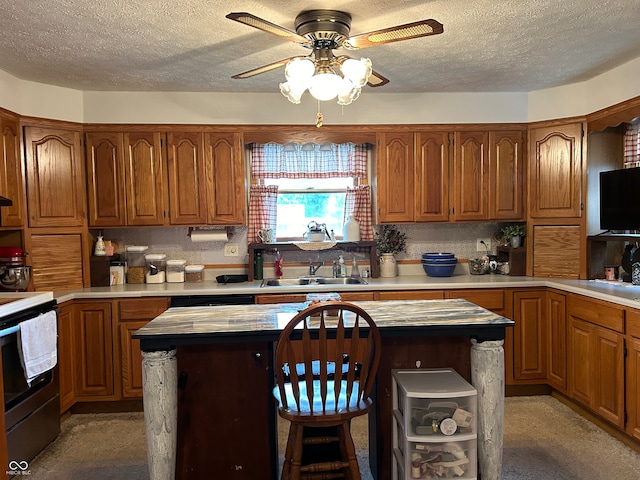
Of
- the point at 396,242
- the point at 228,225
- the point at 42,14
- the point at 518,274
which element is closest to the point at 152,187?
the point at 228,225

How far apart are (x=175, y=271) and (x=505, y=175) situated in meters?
2.91

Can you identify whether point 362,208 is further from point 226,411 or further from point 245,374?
point 226,411

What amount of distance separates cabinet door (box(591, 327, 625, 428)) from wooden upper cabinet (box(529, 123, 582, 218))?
1.09 metres

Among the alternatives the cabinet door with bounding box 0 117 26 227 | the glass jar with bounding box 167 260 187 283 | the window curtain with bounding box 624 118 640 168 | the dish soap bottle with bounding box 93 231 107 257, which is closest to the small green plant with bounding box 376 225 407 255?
the glass jar with bounding box 167 260 187 283

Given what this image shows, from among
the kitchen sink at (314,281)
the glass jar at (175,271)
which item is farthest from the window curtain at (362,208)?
the glass jar at (175,271)

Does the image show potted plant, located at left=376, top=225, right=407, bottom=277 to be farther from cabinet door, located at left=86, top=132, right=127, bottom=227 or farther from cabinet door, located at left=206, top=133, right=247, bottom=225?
cabinet door, located at left=86, top=132, right=127, bottom=227

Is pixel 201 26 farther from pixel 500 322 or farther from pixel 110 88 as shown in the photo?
pixel 500 322

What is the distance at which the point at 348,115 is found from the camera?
3.88 m

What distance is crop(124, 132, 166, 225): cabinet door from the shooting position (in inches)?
147

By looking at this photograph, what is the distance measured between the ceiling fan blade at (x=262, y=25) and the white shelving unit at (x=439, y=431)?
1633mm

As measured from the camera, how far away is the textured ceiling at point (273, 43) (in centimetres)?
231

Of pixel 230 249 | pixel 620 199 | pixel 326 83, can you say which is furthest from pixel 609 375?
pixel 230 249

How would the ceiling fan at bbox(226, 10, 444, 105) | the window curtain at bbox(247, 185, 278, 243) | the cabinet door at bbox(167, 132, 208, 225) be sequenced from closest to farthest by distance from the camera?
1. the ceiling fan at bbox(226, 10, 444, 105)
2. the cabinet door at bbox(167, 132, 208, 225)
3. the window curtain at bbox(247, 185, 278, 243)

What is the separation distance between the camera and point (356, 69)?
208cm
